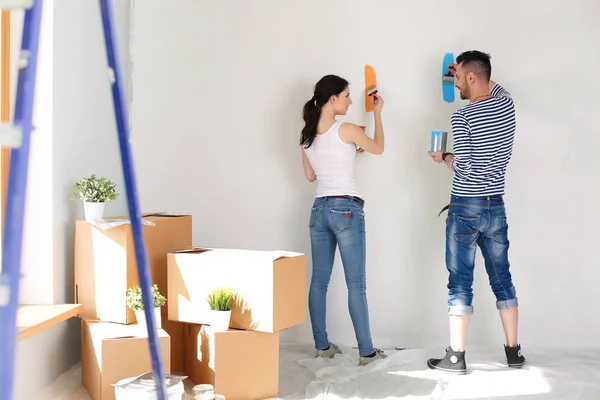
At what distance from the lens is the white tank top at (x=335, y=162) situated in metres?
3.18

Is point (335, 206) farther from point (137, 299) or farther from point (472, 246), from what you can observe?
point (137, 299)

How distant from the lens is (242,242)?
11.9 feet

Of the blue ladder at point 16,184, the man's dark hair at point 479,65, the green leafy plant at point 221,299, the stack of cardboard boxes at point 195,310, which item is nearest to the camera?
the blue ladder at point 16,184

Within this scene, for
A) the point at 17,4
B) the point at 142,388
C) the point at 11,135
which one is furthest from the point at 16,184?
the point at 142,388

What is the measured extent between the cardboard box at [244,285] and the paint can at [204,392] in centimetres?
28

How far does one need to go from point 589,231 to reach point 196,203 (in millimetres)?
2165

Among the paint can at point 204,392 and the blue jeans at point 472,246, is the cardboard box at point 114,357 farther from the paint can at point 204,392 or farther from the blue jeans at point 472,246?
the blue jeans at point 472,246

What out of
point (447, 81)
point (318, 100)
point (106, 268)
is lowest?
point (106, 268)

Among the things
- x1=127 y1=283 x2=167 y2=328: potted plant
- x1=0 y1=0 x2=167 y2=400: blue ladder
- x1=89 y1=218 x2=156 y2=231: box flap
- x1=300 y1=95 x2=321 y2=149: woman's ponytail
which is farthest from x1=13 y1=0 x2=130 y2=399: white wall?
x1=0 y1=0 x2=167 y2=400: blue ladder

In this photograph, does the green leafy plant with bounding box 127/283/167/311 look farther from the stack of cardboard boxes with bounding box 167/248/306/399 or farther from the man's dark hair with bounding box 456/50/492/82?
the man's dark hair with bounding box 456/50/492/82

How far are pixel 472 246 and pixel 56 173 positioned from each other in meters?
1.91

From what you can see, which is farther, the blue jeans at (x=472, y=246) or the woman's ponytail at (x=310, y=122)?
the woman's ponytail at (x=310, y=122)

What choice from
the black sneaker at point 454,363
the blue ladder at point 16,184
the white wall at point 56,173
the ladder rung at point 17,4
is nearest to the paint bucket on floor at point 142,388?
the white wall at point 56,173

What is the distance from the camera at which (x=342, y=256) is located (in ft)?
10.5
